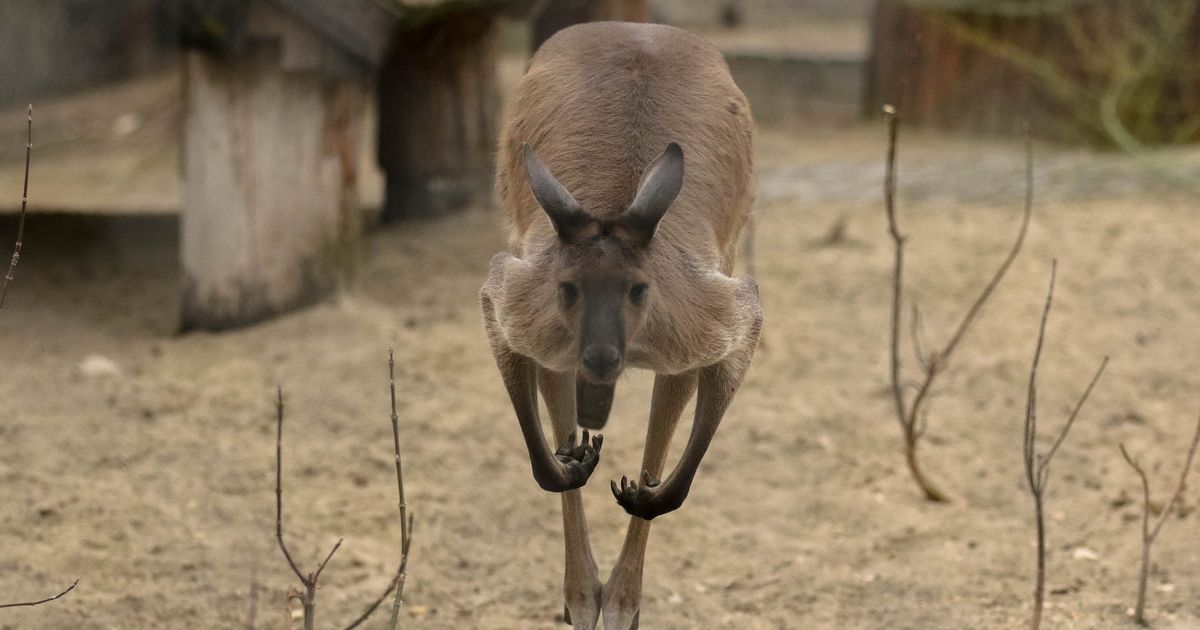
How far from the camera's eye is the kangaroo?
3363 millimetres

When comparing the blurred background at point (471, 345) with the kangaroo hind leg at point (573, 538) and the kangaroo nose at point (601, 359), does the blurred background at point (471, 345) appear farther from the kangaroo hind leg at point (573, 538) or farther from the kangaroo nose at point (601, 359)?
the kangaroo nose at point (601, 359)

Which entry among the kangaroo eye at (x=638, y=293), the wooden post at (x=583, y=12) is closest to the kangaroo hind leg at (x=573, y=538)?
the kangaroo eye at (x=638, y=293)

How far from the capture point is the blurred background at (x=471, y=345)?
15.8ft

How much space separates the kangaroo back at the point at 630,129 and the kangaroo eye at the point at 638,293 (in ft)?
0.78

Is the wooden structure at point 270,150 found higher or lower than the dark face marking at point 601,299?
lower

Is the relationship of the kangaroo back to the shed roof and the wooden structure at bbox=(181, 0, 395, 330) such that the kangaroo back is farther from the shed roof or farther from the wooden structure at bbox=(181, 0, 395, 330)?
→ the shed roof

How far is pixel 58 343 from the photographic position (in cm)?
668

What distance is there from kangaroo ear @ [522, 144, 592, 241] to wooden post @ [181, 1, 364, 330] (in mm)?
3428

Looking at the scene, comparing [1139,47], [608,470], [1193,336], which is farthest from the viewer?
[1139,47]

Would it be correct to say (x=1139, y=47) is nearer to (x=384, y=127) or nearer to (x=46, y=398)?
(x=384, y=127)

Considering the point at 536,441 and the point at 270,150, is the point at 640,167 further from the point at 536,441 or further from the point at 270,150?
the point at 270,150

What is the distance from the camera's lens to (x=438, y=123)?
8227mm

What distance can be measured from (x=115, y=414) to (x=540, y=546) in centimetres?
205

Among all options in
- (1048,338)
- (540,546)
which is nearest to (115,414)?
(540,546)
